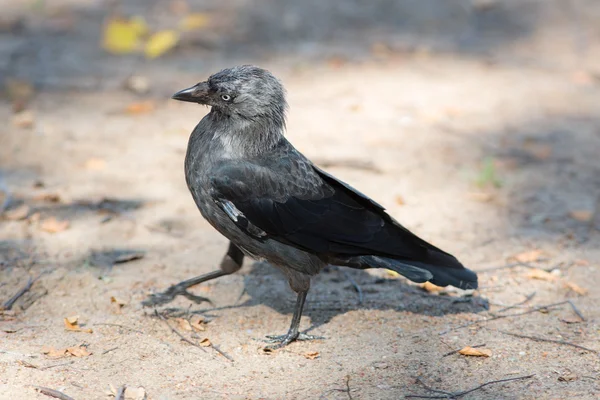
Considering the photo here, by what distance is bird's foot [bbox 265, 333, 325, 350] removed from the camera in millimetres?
4449

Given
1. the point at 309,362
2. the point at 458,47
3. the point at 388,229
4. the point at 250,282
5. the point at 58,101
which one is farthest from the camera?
the point at 458,47

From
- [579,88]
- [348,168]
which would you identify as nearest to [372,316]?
[348,168]

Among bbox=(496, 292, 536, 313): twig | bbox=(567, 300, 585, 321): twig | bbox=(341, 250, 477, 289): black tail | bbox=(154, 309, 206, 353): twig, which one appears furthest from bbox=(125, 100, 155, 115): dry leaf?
bbox=(567, 300, 585, 321): twig

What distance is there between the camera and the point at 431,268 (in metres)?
4.63

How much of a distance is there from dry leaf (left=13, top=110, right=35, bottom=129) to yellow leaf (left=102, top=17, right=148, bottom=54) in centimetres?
172

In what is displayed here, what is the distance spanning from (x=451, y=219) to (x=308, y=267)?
1884mm

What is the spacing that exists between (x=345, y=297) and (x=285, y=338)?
26.7 inches

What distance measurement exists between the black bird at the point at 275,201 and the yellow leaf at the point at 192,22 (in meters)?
5.27

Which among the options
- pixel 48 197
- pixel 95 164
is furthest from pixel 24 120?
pixel 48 197

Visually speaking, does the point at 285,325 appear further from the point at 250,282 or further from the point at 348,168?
the point at 348,168

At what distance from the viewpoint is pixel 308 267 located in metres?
4.52

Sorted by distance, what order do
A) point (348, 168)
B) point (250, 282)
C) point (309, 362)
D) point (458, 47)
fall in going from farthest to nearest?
point (458, 47)
point (348, 168)
point (250, 282)
point (309, 362)

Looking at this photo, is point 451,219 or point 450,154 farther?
point 450,154

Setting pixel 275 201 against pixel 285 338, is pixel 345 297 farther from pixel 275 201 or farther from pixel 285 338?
pixel 275 201
